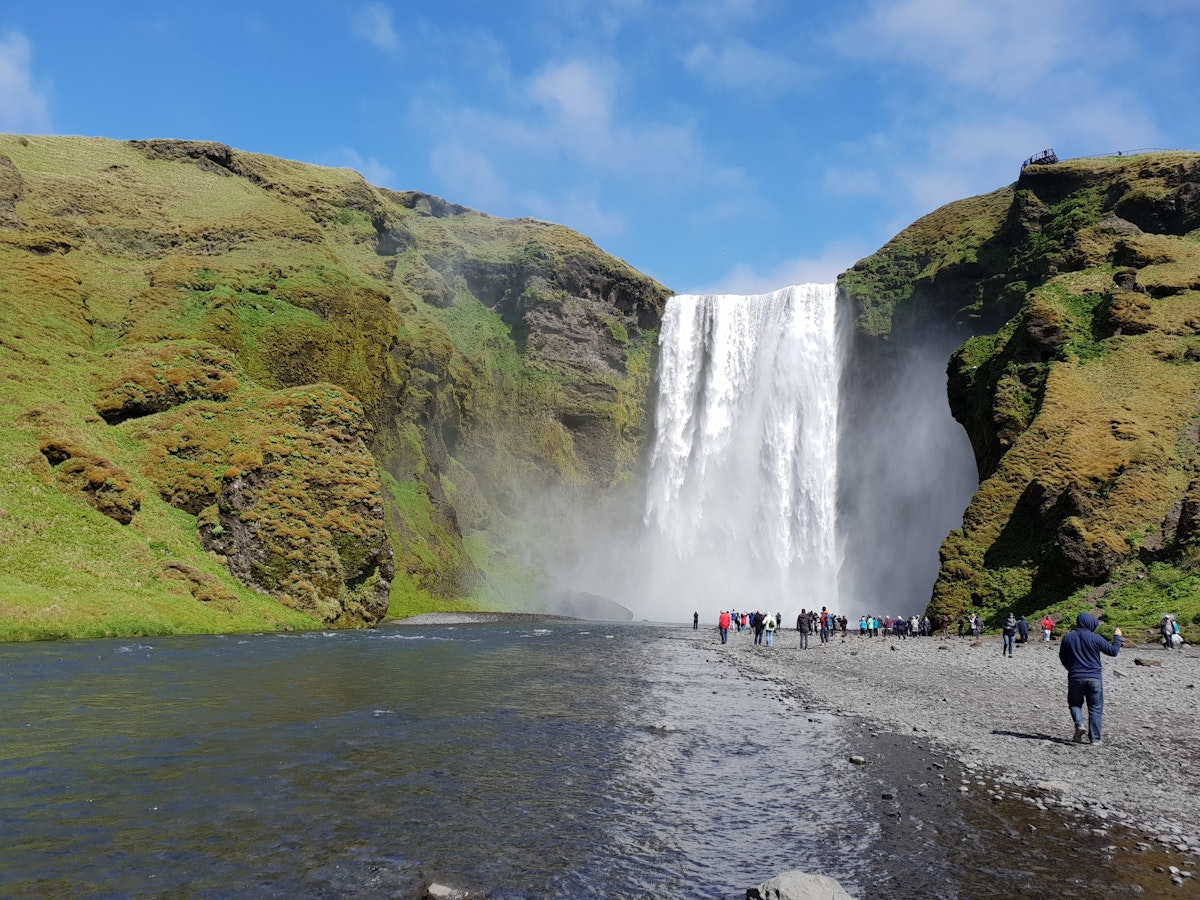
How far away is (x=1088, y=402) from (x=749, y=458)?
4231cm

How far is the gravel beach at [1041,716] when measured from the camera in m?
10.6

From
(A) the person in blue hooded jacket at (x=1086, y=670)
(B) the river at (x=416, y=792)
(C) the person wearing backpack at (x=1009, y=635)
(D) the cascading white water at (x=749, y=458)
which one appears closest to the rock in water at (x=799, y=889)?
(B) the river at (x=416, y=792)

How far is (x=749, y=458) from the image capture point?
8406 cm

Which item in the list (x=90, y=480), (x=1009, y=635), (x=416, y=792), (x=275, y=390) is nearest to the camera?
(x=416, y=792)

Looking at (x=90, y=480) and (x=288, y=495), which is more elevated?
(x=288, y=495)

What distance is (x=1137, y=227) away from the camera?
2314 inches

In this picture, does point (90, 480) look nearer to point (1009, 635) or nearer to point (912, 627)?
point (1009, 635)

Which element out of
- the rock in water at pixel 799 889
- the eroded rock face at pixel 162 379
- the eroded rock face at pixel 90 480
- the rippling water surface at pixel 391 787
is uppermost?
the eroded rock face at pixel 162 379

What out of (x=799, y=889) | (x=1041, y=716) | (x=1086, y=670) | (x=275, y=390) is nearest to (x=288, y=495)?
(x=275, y=390)

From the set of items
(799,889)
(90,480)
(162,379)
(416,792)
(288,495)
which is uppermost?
(162,379)

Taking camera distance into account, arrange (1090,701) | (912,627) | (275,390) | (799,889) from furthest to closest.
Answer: (275,390) < (912,627) < (1090,701) < (799,889)

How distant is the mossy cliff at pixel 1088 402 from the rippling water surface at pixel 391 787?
2338cm

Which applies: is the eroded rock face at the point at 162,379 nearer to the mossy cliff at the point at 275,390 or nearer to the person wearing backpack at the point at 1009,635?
the mossy cliff at the point at 275,390

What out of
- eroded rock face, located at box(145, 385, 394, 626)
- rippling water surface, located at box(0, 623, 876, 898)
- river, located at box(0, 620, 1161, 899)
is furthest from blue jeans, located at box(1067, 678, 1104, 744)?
eroded rock face, located at box(145, 385, 394, 626)
